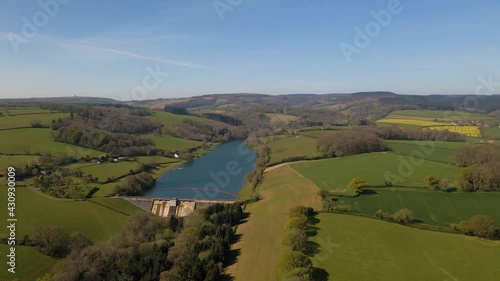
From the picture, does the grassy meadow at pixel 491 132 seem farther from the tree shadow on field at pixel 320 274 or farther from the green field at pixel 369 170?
the tree shadow on field at pixel 320 274

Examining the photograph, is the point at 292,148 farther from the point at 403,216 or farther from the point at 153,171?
the point at 403,216

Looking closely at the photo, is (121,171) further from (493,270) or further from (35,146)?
(493,270)

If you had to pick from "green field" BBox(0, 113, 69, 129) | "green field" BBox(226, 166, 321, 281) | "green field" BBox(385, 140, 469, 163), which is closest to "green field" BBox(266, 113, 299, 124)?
"green field" BBox(385, 140, 469, 163)

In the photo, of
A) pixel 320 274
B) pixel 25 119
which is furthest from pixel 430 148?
pixel 25 119

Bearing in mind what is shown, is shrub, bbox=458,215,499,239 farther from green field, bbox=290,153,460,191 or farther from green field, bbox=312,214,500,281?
green field, bbox=290,153,460,191

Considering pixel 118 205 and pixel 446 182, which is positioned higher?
pixel 446 182

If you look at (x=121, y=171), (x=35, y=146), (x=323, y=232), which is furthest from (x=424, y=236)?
(x=35, y=146)
